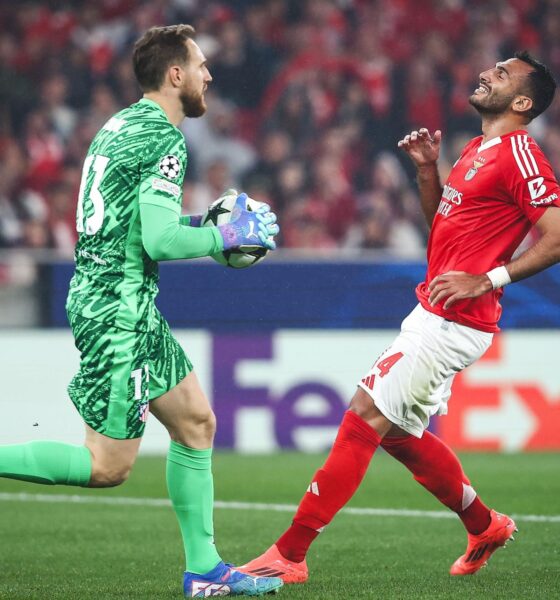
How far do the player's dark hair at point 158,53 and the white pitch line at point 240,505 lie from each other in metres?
3.27

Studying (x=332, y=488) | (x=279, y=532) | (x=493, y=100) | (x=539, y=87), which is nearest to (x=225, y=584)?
(x=332, y=488)

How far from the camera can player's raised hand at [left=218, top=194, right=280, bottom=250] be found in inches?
177


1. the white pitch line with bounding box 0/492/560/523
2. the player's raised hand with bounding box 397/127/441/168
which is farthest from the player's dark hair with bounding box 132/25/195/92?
the white pitch line with bounding box 0/492/560/523

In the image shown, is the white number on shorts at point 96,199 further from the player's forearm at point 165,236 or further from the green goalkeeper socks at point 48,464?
the green goalkeeper socks at point 48,464

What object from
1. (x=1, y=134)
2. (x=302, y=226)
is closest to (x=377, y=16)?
(x=302, y=226)

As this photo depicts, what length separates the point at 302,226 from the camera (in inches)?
457

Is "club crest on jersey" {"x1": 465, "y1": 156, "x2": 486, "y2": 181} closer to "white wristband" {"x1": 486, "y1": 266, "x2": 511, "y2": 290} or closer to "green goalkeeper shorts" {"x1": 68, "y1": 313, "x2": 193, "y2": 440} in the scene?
"white wristband" {"x1": 486, "y1": 266, "x2": 511, "y2": 290}

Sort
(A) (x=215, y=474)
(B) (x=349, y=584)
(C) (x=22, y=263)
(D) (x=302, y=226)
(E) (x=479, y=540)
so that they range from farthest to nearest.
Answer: (D) (x=302, y=226) → (C) (x=22, y=263) → (A) (x=215, y=474) → (E) (x=479, y=540) → (B) (x=349, y=584)

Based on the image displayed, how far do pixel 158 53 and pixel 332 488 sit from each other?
1.85 metres

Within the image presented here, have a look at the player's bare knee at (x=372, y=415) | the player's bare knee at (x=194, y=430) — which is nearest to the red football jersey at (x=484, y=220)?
the player's bare knee at (x=372, y=415)

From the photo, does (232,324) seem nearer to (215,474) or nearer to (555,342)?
(215,474)

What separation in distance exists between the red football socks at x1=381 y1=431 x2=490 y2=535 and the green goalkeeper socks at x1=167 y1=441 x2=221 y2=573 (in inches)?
35.9

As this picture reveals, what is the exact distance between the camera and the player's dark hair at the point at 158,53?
4590 mm

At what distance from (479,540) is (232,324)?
491cm
